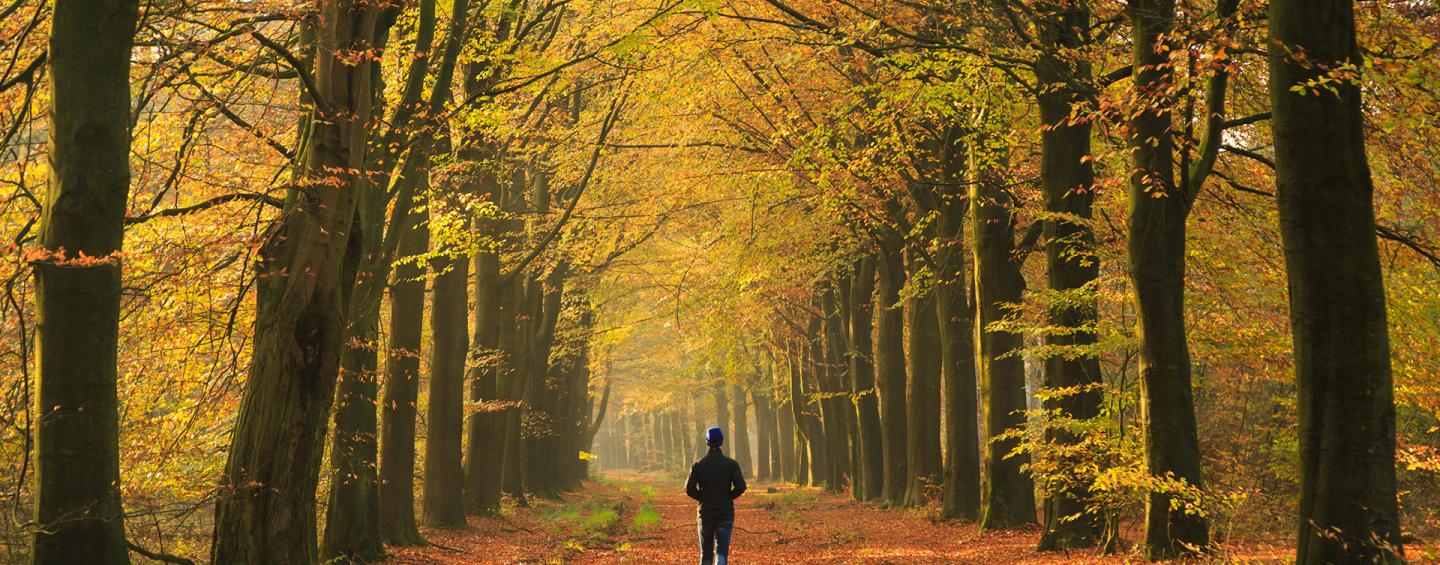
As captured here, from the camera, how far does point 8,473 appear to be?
1077 cm

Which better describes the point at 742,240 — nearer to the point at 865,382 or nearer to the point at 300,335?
the point at 865,382

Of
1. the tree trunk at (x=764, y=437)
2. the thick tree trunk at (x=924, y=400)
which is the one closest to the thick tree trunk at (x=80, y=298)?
the thick tree trunk at (x=924, y=400)

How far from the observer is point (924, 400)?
22984mm

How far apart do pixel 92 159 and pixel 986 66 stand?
33.4ft

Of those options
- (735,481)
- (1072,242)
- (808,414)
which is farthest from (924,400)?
(808,414)

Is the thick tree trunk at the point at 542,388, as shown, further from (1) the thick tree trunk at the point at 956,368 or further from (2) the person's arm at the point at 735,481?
(2) the person's arm at the point at 735,481

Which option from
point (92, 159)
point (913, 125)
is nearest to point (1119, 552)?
point (913, 125)

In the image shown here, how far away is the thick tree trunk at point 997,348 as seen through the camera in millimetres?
17078

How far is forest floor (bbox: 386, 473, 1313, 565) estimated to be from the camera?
571 inches

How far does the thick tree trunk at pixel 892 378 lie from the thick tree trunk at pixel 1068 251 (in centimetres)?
1071

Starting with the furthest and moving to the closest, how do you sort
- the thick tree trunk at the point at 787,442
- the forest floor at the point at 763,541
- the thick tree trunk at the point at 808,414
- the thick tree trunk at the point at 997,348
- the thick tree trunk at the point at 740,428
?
1. the thick tree trunk at the point at 740,428
2. the thick tree trunk at the point at 787,442
3. the thick tree trunk at the point at 808,414
4. the thick tree trunk at the point at 997,348
5. the forest floor at the point at 763,541

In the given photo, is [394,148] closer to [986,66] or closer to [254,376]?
[254,376]

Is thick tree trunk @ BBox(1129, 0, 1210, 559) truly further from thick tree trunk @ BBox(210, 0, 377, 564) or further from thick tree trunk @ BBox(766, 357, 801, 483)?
thick tree trunk @ BBox(766, 357, 801, 483)

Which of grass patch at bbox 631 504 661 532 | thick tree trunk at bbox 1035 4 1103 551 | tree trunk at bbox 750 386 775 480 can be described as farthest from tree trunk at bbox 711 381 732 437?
thick tree trunk at bbox 1035 4 1103 551
